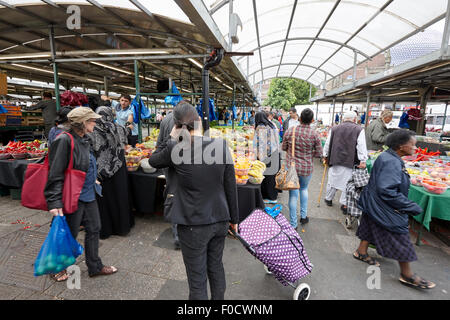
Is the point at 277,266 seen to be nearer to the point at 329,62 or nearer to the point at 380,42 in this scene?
the point at 380,42

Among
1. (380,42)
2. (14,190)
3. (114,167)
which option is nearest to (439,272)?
(114,167)

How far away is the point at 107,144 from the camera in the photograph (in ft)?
9.95

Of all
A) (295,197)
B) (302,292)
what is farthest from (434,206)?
(302,292)

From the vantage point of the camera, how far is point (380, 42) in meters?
7.84

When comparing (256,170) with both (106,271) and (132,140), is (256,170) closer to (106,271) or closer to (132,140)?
(106,271)

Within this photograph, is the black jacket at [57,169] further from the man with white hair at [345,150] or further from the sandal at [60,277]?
the man with white hair at [345,150]

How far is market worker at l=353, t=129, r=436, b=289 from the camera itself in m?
2.36

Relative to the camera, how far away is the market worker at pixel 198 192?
149 centimetres

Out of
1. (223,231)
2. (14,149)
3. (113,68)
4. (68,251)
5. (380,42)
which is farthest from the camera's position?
(380,42)

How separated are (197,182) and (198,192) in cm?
7

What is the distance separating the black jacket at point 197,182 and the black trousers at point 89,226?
1188 millimetres

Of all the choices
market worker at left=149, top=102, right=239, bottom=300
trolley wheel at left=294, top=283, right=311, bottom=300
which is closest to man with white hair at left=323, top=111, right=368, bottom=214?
trolley wheel at left=294, top=283, right=311, bottom=300

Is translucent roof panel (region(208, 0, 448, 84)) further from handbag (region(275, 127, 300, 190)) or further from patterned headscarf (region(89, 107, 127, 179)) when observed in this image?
handbag (region(275, 127, 300, 190))
